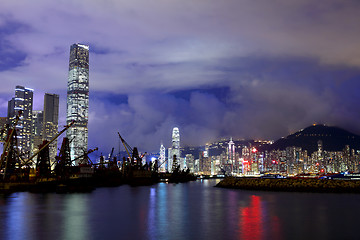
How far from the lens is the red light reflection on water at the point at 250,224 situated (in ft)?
105

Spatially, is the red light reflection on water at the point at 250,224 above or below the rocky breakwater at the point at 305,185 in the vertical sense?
below

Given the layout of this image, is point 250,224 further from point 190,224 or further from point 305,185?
point 305,185

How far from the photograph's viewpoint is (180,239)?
103 feet

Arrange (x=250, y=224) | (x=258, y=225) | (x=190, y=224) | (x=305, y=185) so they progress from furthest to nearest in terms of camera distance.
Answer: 1. (x=305, y=185)
2. (x=190, y=224)
3. (x=250, y=224)
4. (x=258, y=225)

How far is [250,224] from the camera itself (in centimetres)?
3916

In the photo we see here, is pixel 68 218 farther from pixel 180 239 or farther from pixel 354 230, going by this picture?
pixel 354 230

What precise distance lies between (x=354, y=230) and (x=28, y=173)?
119 metres

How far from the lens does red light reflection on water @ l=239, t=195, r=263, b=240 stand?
3209 centimetres

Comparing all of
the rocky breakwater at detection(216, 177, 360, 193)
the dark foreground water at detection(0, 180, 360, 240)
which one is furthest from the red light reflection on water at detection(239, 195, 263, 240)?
the rocky breakwater at detection(216, 177, 360, 193)

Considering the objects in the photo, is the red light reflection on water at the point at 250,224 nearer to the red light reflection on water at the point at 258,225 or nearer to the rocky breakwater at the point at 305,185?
the red light reflection on water at the point at 258,225

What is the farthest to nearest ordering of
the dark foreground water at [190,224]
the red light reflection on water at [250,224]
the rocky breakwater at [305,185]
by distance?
1. the rocky breakwater at [305,185]
2. the dark foreground water at [190,224]
3. the red light reflection on water at [250,224]

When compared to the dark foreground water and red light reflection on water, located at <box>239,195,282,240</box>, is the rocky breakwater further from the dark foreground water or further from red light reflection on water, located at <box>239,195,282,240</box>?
red light reflection on water, located at <box>239,195,282,240</box>

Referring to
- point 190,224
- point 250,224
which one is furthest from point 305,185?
point 190,224

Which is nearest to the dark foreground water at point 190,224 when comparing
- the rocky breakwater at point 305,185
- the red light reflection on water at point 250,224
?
the red light reflection on water at point 250,224
